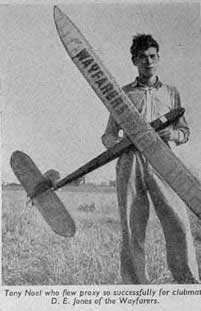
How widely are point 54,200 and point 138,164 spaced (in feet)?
0.85

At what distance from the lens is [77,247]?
5.13 feet

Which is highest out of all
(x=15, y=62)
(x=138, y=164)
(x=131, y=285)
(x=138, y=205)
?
(x=15, y=62)

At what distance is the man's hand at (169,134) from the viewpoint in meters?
1.56

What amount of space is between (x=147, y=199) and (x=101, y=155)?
0.60 ft

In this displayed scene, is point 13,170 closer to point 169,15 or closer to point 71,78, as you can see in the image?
point 71,78

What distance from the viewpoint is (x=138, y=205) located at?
157 cm

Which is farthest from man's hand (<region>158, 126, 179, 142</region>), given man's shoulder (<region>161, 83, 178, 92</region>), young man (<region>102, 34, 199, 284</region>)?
man's shoulder (<region>161, 83, 178, 92</region>)

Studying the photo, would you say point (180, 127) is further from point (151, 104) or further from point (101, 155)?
point (101, 155)

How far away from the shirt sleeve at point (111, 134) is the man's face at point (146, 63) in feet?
0.54

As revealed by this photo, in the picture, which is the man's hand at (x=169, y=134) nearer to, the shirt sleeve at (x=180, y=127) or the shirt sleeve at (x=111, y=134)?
the shirt sleeve at (x=180, y=127)

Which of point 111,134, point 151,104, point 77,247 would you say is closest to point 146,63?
point 151,104

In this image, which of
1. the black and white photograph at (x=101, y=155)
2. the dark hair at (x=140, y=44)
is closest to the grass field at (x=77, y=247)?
the black and white photograph at (x=101, y=155)

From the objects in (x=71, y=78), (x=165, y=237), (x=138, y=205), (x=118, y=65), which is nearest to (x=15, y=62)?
(x=71, y=78)

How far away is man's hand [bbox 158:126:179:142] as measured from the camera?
156 cm
